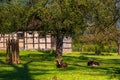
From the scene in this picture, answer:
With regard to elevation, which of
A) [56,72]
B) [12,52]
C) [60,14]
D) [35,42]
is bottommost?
[56,72]

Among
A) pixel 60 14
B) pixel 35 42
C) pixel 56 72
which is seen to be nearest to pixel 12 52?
pixel 60 14

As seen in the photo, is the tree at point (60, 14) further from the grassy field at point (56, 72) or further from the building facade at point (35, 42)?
the building facade at point (35, 42)

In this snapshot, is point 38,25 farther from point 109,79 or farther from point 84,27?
point 109,79

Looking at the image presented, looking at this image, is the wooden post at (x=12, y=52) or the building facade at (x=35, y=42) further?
the building facade at (x=35, y=42)

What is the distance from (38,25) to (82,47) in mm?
38761

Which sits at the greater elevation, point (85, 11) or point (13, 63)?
point (85, 11)

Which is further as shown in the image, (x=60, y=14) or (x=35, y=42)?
(x=35, y=42)

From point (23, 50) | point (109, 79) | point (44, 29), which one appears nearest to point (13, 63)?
point (44, 29)

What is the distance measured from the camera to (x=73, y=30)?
34375 mm

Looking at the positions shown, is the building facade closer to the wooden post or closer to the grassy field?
the wooden post

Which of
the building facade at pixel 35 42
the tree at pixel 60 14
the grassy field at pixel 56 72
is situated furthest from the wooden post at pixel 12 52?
the building facade at pixel 35 42

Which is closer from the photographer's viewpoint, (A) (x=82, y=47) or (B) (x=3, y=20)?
(B) (x=3, y=20)

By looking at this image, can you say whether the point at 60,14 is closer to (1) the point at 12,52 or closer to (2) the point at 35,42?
(1) the point at 12,52

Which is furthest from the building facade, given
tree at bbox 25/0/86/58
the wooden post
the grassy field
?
the grassy field
